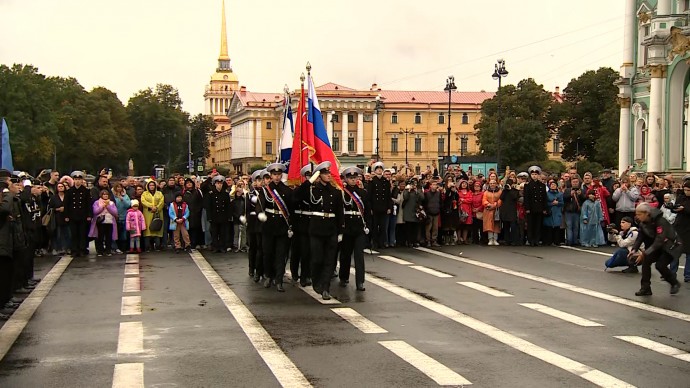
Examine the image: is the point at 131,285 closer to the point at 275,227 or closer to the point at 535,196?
the point at 275,227

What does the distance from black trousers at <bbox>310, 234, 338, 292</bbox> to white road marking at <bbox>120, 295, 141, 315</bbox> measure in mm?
2790

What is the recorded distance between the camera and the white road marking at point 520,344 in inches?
333

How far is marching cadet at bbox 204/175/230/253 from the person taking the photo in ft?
72.8

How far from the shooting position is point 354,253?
1495 cm

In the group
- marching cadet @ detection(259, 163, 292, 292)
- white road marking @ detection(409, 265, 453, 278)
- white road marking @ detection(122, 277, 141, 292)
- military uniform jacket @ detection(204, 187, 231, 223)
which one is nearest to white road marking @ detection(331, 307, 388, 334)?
marching cadet @ detection(259, 163, 292, 292)

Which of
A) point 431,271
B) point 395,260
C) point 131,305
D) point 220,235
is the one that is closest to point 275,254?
point 131,305

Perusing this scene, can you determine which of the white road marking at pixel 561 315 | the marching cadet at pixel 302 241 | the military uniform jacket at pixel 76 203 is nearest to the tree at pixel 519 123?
the military uniform jacket at pixel 76 203

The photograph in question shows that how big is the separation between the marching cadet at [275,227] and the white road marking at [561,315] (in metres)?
4.07

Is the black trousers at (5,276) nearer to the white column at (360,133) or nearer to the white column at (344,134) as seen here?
the white column at (344,134)

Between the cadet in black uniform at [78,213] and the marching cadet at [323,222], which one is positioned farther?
the cadet in black uniform at [78,213]

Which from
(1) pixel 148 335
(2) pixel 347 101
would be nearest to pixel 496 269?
(1) pixel 148 335

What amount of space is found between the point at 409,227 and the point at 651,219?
9.90 meters

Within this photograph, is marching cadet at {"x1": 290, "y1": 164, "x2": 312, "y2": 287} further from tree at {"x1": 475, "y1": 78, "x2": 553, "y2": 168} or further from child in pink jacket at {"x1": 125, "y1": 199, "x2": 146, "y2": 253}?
tree at {"x1": 475, "y1": 78, "x2": 553, "y2": 168}

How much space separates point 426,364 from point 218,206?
13795 millimetres
